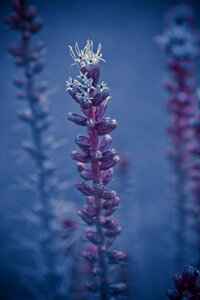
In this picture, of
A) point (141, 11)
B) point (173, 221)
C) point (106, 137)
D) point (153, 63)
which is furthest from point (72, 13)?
point (106, 137)

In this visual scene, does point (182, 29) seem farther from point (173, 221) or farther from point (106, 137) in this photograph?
point (173, 221)

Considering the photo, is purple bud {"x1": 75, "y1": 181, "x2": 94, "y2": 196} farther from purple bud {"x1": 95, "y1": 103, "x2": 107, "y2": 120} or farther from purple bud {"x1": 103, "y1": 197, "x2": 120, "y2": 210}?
purple bud {"x1": 95, "y1": 103, "x2": 107, "y2": 120}

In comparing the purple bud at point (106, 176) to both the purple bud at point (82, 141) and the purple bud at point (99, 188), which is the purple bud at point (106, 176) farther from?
the purple bud at point (82, 141)

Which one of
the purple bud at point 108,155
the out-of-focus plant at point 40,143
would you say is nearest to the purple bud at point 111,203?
the purple bud at point 108,155

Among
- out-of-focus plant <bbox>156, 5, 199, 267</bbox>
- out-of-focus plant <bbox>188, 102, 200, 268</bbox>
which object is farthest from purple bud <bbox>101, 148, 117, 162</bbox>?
out-of-focus plant <bbox>156, 5, 199, 267</bbox>

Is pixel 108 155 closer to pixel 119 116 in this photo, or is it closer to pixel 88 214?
pixel 88 214

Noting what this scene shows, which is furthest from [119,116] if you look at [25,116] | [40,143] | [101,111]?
[101,111]

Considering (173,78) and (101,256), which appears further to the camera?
(173,78)
